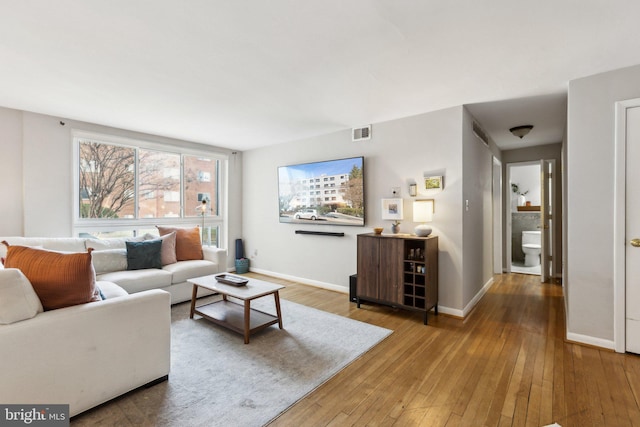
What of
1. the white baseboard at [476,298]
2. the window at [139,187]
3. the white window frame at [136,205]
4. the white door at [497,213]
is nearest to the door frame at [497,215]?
the white door at [497,213]

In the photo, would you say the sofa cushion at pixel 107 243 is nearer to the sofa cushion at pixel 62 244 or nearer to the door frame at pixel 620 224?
the sofa cushion at pixel 62 244

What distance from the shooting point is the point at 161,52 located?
228 cm

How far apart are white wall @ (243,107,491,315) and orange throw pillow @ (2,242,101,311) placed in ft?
10.6

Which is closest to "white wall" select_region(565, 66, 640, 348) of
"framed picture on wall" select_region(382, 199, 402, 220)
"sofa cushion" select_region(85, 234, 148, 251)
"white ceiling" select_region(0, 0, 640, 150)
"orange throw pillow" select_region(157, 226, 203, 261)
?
"white ceiling" select_region(0, 0, 640, 150)

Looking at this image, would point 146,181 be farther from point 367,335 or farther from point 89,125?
point 367,335

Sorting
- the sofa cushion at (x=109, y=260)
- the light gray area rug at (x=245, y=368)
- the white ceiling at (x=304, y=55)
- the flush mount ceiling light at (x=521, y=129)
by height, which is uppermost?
the white ceiling at (x=304, y=55)

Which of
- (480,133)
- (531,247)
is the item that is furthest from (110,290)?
(531,247)

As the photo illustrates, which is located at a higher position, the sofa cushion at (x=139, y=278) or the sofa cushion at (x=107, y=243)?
the sofa cushion at (x=107, y=243)

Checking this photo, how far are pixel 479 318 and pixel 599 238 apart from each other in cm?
144

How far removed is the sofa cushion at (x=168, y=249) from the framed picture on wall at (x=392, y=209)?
300cm

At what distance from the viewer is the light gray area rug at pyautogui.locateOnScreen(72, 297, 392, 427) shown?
6.07ft

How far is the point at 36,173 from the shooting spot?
376 centimetres

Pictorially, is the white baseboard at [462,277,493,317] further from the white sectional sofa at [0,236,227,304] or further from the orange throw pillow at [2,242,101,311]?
the orange throw pillow at [2,242,101,311]

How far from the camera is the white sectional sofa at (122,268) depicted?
11.0ft
